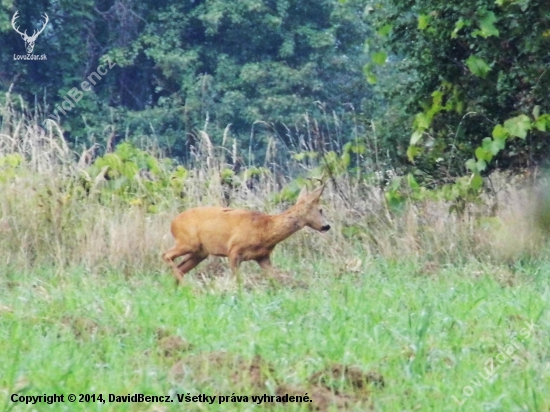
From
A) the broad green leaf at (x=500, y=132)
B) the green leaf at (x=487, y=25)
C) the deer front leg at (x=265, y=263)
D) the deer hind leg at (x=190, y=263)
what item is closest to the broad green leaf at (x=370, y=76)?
the green leaf at (x=487, y=25)

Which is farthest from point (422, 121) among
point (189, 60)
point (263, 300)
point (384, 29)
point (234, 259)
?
point (189, 60)

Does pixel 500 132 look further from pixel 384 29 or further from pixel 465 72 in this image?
pixel 384 29

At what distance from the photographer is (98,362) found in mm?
6055

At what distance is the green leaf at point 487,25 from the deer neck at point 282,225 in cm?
223

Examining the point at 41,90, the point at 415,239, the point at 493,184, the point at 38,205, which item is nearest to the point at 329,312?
the point at 415,239

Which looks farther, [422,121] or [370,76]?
[370,76]

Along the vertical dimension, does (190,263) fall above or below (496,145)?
below

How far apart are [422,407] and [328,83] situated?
2365 centimetres

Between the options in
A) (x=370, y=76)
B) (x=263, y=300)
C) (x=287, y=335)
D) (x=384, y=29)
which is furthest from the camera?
(x=384, y=29)

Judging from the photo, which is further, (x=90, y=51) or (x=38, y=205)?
(x=90, y=51)

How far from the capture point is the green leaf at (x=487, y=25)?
374 inches

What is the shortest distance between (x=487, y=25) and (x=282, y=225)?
249cm

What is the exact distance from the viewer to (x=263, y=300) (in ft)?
26.3

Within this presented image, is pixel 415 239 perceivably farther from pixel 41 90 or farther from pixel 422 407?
pixel 41 90
